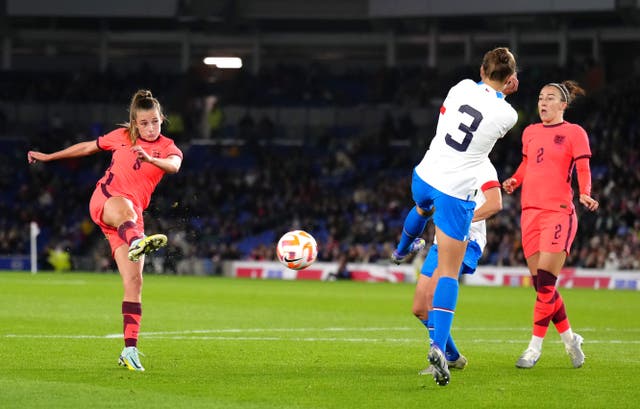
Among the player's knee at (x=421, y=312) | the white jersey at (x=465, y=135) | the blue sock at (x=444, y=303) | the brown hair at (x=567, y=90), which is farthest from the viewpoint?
the brown hair at (x=567, y=90)

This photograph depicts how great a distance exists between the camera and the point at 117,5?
Answer: 48.3 metres

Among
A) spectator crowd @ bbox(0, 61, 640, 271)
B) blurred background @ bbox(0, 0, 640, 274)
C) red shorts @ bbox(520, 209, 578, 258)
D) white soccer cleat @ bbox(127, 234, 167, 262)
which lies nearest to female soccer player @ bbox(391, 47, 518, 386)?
red shorts @ bbox(520, 209, 578, 258)

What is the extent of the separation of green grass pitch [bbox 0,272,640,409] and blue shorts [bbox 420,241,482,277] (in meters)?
0.91

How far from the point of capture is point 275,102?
49.7 metres

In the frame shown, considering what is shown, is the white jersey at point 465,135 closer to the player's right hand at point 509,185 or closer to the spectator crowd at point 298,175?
the player's right hand at point 509,185

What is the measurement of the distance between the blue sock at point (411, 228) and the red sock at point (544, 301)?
177 cm

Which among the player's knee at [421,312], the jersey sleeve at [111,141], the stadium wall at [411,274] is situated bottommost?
the stadium wall at [411,274]

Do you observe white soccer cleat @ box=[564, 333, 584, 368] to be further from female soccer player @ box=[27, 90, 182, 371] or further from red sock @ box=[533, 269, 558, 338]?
female soccer player @ box=[27, 90, 182, 371]

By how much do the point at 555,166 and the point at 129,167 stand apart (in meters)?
4.16

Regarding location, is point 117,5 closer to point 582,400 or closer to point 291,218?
point 291,218

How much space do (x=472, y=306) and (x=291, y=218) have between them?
1997 cm

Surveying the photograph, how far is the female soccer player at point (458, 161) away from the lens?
31.1 ft

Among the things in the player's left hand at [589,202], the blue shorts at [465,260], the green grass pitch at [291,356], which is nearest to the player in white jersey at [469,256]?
the blue shorts at [465,260]

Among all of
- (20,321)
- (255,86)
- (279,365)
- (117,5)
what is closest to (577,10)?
(255,86)
